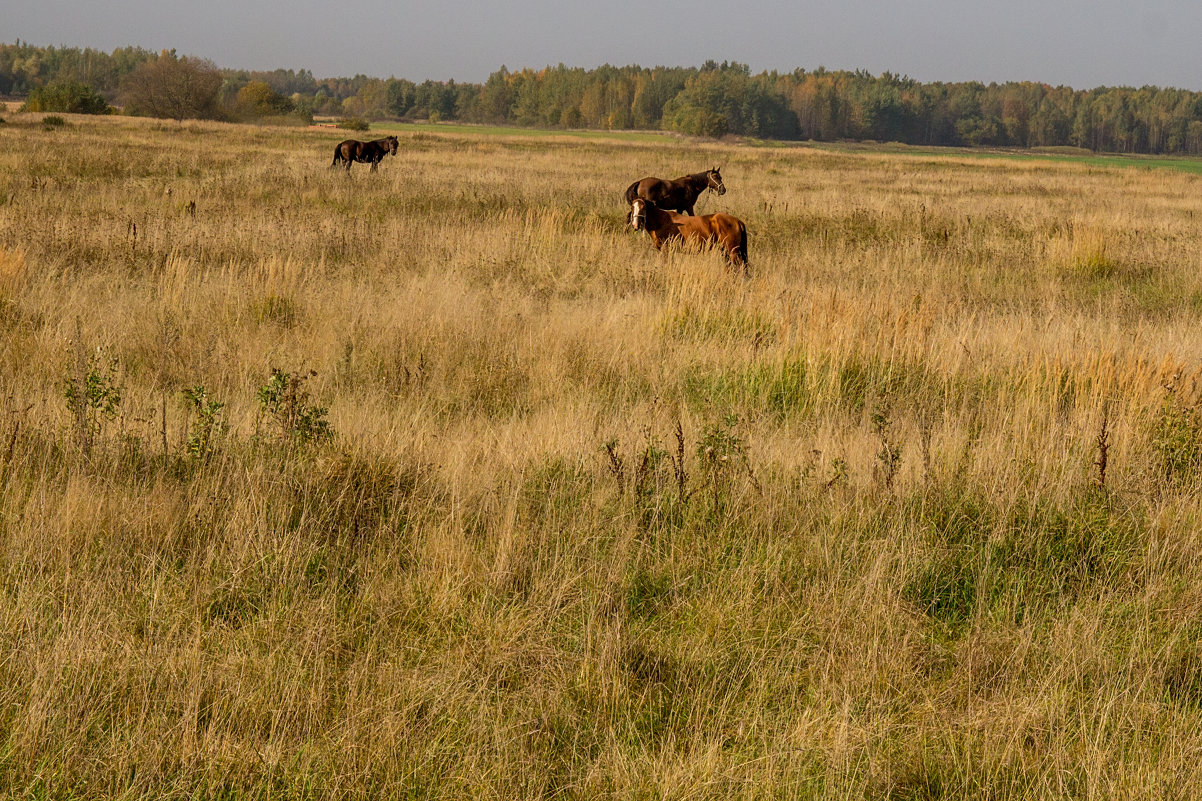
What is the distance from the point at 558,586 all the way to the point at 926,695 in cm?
133

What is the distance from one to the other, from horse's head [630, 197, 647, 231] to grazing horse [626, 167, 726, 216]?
4064mm

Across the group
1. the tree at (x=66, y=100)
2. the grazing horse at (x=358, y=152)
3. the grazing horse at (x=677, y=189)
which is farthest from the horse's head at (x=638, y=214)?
the tree at (x=66, y=100)

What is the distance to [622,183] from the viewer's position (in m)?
24.9

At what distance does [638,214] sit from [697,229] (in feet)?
2.72

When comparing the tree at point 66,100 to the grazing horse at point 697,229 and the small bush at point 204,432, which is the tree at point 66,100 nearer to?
the grazing horse at point 697,229

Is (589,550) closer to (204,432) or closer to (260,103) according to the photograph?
(204,432)

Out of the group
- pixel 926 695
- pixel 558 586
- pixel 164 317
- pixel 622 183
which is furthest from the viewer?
pixel 622 183

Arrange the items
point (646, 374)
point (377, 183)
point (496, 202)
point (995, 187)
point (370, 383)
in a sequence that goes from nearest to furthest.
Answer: point (370, 383) → point (646, 374) → point (496, 202) → point (377, 183) → point (995, 187)

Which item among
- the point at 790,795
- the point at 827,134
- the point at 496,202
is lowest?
the point at 790,795

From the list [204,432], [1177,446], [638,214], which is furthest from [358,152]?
[1177,446]

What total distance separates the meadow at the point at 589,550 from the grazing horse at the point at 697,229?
3215 millimetres

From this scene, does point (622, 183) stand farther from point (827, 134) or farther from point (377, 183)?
point (827, 134)

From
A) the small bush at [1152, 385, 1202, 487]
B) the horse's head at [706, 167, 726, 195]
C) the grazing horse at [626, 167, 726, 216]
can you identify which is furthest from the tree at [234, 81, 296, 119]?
the small bush at [1152, 385, 1202, 487]

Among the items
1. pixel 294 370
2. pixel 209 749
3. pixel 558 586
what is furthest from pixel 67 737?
pixel 294 370
